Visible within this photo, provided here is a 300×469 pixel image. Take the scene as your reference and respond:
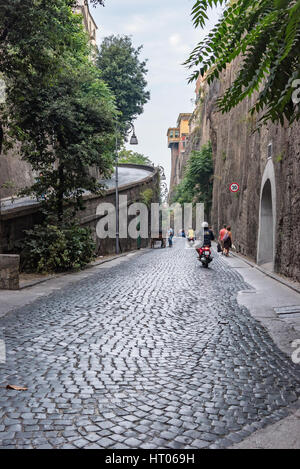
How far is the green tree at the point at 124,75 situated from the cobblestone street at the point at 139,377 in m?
47.9

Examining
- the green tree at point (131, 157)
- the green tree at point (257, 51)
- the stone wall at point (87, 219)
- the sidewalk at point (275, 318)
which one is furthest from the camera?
the green tree at point (131, 157)

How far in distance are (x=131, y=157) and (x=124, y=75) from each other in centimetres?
2367

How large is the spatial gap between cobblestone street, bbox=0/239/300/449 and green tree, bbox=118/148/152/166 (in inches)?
2365

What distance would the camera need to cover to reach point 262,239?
750 inches

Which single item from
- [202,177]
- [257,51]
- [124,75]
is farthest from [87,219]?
[124,75]

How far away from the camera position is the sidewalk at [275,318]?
126 inches

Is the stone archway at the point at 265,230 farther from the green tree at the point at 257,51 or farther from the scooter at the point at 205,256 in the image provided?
the green tree at the point at 257,51

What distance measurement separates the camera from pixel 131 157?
76250mm

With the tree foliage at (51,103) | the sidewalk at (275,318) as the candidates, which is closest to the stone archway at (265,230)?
the sidewalk at (275,318)

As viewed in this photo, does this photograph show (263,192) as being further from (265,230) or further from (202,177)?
(202,177)

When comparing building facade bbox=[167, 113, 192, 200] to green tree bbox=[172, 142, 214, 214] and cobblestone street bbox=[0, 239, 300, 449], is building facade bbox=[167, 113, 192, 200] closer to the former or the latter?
green tree bbox=[172, 142, 214, 214]
